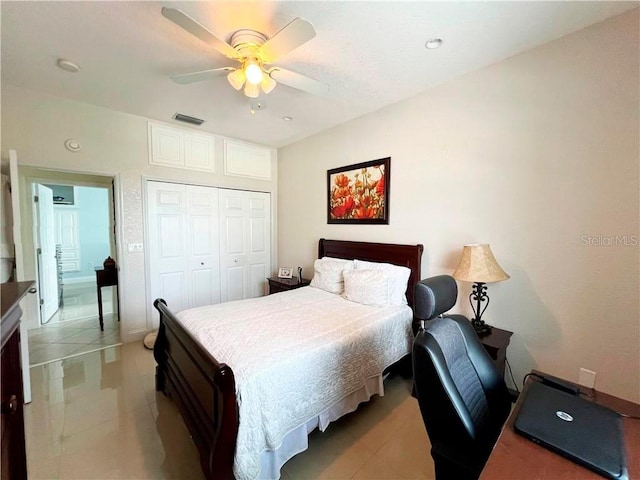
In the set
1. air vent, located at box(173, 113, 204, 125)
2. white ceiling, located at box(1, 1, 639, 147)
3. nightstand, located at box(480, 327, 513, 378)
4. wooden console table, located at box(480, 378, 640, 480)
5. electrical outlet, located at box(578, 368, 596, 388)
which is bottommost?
electrical outlet, located at box(578, 368, 596, 388)

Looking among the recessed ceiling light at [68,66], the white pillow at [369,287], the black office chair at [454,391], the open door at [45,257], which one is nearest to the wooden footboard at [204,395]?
the black office chair at [454,391]

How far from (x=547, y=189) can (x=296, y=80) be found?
1.99 metres

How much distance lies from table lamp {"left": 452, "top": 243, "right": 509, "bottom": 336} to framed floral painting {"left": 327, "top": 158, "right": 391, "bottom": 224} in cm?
107

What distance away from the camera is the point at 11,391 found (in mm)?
1007

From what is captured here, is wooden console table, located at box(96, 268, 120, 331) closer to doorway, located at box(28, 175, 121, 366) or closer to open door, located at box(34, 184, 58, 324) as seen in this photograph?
doorway, located at box(28, 175, 121, 366)

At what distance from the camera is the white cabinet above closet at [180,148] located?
3.37 m

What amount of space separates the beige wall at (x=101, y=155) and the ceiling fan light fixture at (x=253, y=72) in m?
2.26

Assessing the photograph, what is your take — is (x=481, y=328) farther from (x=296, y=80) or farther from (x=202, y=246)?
(x=202, y=246)

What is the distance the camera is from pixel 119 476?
1559 millimetres

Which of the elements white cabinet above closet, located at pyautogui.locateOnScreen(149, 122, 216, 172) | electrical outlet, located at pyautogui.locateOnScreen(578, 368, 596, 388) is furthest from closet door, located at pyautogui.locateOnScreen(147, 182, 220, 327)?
electrical outlet, located at pyautogui.locateOnScreen(578, 368, 596, 388)

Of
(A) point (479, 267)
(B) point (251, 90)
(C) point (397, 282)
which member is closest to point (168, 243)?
(B) point (251, 90)

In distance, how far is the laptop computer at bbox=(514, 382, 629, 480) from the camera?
77 cm

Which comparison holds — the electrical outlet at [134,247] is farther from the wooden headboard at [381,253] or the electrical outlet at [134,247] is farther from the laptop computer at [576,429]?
the laptop computer at [576,429]

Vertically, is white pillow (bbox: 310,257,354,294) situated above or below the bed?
above
